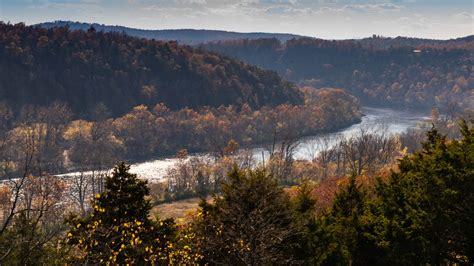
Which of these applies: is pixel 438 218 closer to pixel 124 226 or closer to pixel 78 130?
pixel 124 226

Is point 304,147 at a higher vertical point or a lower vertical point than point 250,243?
lower

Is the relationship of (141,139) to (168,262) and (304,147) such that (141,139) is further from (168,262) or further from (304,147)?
(168,262)

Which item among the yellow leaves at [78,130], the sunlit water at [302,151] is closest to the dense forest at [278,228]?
the sunlit water at [302,151]

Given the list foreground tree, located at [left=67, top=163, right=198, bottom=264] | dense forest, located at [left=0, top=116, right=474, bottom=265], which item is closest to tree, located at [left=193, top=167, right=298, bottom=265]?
dense forest, located at [left=0, top=116, right=474, bottom=265]

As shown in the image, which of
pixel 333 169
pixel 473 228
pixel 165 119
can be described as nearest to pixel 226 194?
pixel 473 228

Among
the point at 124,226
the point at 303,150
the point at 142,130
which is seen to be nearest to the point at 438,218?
the point at 124,226

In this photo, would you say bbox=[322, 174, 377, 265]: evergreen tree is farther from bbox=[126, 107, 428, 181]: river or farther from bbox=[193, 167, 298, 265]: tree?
bbox=[126, 107, 428, 181]: river

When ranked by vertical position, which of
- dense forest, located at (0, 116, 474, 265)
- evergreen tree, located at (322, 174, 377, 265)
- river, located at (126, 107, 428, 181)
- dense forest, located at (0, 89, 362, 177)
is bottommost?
river, located at (126, 107, 428, 181)
